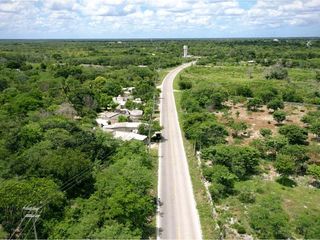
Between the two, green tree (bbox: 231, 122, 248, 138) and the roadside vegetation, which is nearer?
the roadside vegetation

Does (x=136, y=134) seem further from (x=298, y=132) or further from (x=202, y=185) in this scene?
(x=298, y=132)

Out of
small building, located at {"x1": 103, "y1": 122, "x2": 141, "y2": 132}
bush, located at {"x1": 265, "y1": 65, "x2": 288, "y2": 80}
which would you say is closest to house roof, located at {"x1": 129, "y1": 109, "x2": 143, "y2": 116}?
small building, located at {"x1": 103, "y1": 122, "x2": 141, "y2": 132}

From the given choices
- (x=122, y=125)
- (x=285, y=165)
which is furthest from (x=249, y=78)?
(x=285, y=165)

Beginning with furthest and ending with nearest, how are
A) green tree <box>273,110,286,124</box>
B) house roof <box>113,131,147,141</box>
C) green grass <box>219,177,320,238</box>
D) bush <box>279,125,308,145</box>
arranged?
1. green tree <box>273,110,286,124</box>
2. bush <box>279,125,308,145</box>
3. house roof <box>113,131,147,141</box>
4. green grass <box>219,177,320,238</box>

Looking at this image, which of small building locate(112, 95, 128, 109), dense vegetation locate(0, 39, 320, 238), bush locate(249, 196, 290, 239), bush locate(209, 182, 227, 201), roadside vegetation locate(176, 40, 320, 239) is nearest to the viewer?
dense vegetation locate(0, 39, 320, 238)

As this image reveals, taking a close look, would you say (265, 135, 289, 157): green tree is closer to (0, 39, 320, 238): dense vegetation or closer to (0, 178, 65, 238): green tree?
(0, 39, 320, 238): dense vegetation

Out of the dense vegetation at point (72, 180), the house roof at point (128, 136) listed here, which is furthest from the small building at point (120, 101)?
the house roof at point (128, 136)

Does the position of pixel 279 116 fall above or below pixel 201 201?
above

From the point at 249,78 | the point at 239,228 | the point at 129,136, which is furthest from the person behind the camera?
the point at 249,78

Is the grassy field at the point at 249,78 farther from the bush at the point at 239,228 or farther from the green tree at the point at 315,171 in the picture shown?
the bush at the point at 239,228

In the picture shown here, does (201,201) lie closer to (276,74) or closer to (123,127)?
(123,127)
